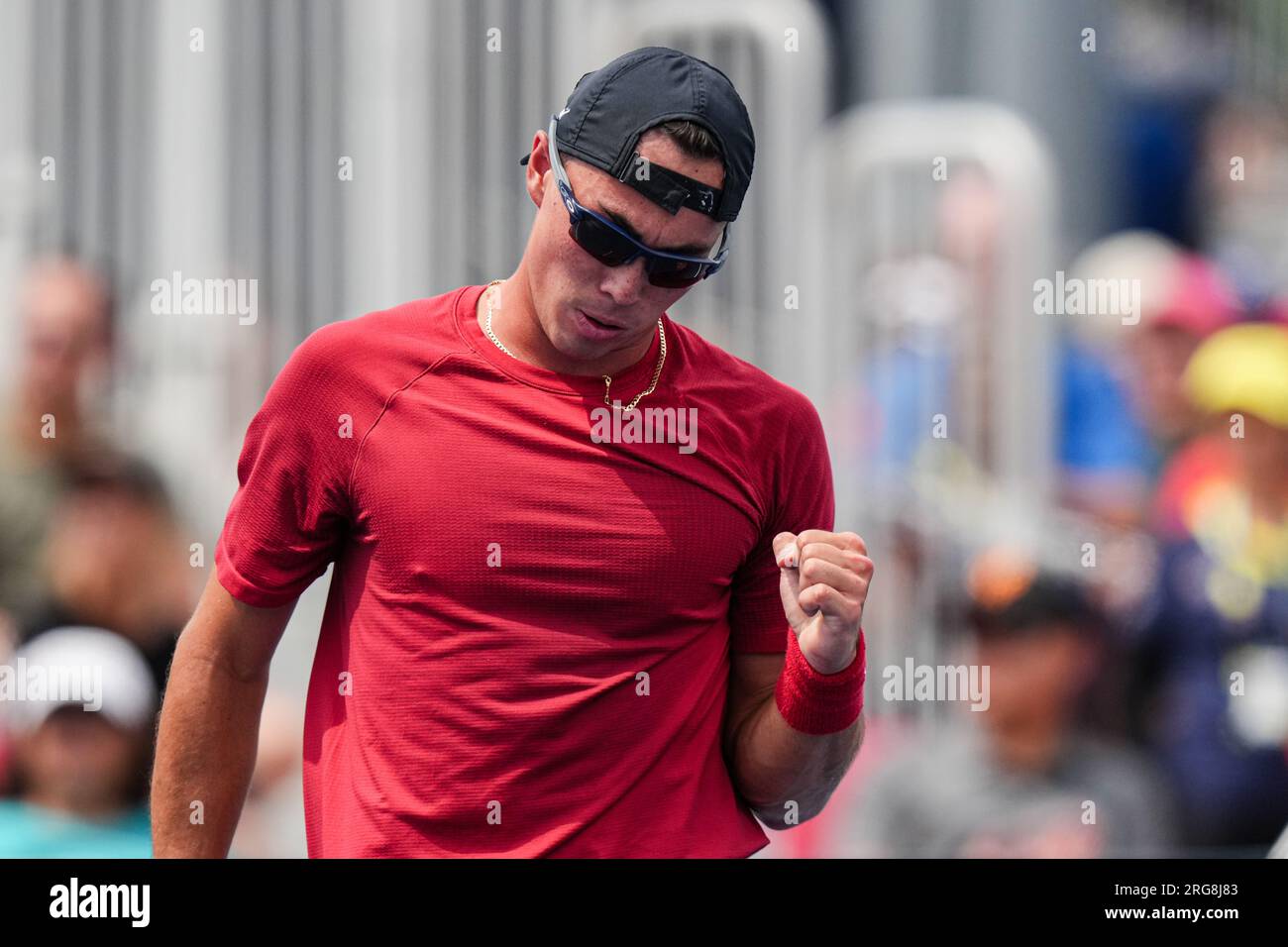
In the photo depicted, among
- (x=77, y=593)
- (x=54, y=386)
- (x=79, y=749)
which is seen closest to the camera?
(x=79, y=749)

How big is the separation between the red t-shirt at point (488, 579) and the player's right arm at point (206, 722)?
0.07 metres

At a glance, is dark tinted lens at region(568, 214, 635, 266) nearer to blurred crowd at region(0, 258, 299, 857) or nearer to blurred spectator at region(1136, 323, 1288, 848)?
blurred crowd at region(0, 258, 299, 857)

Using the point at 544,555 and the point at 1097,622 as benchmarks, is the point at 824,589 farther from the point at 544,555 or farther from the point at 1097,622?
the point at 1097,622

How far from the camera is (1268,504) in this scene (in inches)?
212

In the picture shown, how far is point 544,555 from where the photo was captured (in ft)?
8.21

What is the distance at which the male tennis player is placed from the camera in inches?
98.1

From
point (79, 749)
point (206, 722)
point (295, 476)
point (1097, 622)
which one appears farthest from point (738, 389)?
point (1097, 622)

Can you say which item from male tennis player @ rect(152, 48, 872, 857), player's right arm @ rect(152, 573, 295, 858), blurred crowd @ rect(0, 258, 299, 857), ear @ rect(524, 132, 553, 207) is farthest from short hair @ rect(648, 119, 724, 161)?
blurred crowd @ rect(0, 258, 299, 857)

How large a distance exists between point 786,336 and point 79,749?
2148 mm

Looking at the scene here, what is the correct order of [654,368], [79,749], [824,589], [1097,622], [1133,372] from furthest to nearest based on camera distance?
1. [1133,372]
2. [1097,622]
3. [79,749]
4. [654,368]
5. [824,589]

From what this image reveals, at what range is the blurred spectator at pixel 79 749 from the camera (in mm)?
4172

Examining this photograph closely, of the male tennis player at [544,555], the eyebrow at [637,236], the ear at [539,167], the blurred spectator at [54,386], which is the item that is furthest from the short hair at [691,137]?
the blurred spectator at [54,386]

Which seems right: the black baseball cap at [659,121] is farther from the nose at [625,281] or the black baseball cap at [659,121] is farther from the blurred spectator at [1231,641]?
the blurred spectator at [1231,641]
